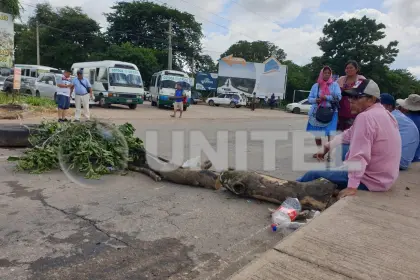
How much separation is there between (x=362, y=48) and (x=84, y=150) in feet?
130

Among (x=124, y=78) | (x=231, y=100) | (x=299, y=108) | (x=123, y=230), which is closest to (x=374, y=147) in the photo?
(x=123, y=230)

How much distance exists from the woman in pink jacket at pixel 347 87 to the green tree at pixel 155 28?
47.6 metres

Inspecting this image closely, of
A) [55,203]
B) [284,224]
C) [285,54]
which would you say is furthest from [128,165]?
[285,54]

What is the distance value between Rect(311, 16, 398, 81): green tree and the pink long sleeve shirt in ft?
122

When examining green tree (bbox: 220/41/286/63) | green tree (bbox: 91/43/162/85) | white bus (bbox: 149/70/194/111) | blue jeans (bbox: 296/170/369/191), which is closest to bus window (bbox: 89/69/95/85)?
white bus (bbox: 149/70/194/111)

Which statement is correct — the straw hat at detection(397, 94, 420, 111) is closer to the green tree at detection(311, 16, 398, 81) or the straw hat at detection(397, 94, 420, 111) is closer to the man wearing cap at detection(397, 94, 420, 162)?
the man wearing cap at detection(397, 94, 420, 162)

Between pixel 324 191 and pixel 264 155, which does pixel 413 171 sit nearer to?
pixel 324 191

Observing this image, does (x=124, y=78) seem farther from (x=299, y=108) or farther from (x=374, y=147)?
(x=374, y=147)

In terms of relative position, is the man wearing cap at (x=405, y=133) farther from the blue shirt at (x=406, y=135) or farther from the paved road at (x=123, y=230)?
the paved road at (x=123, y=230)

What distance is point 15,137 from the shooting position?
682 cm

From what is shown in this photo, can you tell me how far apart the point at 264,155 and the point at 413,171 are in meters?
3.01

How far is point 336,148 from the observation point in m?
5.08

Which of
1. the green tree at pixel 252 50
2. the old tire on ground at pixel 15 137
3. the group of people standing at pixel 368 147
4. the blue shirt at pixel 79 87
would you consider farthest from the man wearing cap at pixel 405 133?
the green tree at pixel 252 50

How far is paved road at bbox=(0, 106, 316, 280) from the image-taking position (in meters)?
2.71
